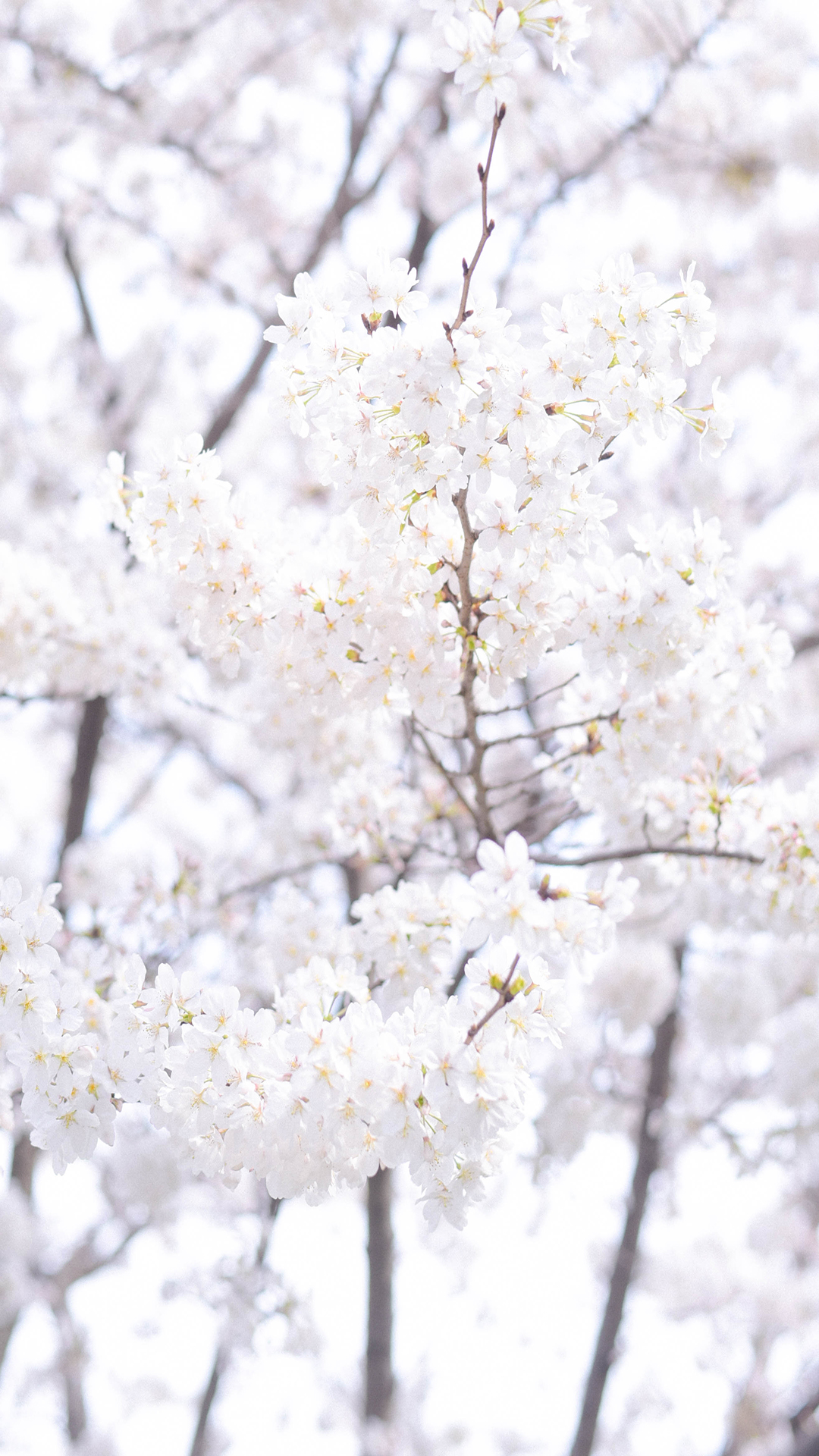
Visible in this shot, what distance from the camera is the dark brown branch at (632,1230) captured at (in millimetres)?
6090

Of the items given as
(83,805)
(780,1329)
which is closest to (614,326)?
(83,805)

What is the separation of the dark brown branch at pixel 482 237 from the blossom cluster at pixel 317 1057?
2.82 feet

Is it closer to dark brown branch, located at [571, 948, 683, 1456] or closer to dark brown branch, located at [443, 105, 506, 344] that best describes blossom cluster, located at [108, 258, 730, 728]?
dark brown branch, located at [443, 105, 506, 344]

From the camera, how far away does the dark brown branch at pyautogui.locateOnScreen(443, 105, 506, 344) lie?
1779 millimetres

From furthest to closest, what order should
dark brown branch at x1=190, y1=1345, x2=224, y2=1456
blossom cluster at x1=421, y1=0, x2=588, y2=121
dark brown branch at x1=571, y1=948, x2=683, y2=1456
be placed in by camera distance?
dark brown branch at x1=190, y1=1345, x2=224, y2=1456 → dark brown branch at x1=571, y1=948, x2=683, y2=1456 → blossom cluster at x1=421, y1=0, x2=588, y2=121

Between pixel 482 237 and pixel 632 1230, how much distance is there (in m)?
6.29

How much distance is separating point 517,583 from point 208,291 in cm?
646

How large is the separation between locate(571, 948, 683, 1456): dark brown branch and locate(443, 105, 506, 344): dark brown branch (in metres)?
5.12

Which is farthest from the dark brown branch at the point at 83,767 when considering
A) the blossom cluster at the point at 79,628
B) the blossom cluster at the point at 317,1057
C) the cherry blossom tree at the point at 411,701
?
the blossom cluster at the point at 317,1057

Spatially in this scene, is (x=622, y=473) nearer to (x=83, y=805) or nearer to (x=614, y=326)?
(x=83, y=805)

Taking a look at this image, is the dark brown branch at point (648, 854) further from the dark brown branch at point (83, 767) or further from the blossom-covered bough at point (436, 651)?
the dark brown branch at point (83, 767)

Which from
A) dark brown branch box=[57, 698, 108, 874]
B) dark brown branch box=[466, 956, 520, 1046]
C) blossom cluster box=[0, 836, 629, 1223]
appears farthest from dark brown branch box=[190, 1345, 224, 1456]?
dark brown branch box=[466, 956, 520, 1046]

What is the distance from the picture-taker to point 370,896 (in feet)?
8.79

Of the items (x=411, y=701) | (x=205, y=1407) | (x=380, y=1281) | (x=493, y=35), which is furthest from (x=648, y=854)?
(x=205, y=1407)
